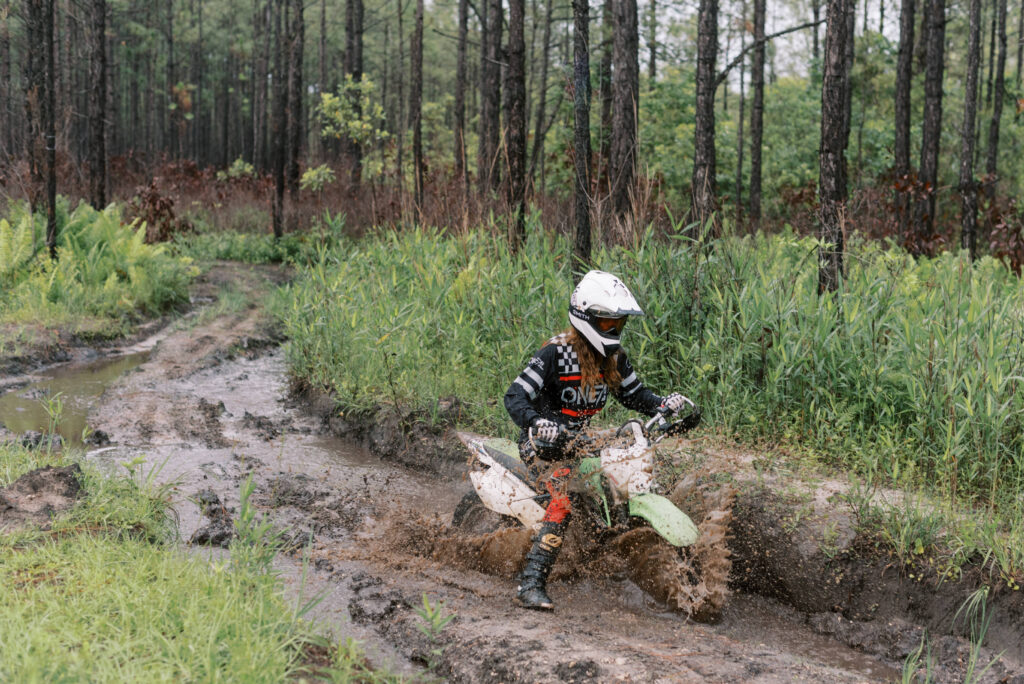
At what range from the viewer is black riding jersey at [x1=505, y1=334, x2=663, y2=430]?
4617 millimetres

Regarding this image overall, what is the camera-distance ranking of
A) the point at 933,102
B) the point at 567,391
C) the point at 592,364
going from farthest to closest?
the point at 933,102
the point at 567,391
the point at 592,364

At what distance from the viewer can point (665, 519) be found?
170 inches

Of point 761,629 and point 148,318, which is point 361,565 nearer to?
point 761,629

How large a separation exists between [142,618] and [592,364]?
2522mm

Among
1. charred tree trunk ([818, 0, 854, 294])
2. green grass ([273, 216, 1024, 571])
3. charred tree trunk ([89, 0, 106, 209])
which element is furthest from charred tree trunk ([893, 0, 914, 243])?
charred tree trunk ([89, 0, 106, 209])

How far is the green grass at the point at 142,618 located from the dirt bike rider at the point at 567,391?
119cm

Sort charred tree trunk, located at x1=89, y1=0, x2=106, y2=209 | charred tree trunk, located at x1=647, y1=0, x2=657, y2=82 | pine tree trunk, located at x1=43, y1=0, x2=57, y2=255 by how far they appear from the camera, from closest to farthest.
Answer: pine tree trunk, located at x1=43, y1=0, x2=57, y2=255
charred tree trunk, located at x1=89, y1=0, x2=106, y2=209
charred tree trunk, located at x1=647, y1=0, x2=657, y2=82

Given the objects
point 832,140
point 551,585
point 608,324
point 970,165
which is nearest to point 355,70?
point 970,165

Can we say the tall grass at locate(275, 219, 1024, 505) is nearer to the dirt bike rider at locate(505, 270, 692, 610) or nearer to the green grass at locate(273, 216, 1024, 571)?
the green grass at locate(273, 216, 1024, 571)

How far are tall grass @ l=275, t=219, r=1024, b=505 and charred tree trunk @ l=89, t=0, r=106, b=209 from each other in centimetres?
984

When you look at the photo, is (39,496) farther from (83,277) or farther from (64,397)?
(83,277)

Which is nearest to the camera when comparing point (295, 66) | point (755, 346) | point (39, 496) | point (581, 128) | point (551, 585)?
point (551, 585)

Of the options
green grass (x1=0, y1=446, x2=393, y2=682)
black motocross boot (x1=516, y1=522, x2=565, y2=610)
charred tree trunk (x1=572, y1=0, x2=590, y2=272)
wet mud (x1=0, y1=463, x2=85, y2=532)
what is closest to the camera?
green grass (x1=0, y1=446, x2=393, y2=682)

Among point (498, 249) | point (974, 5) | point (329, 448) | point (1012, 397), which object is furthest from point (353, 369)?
point (974, 5)
